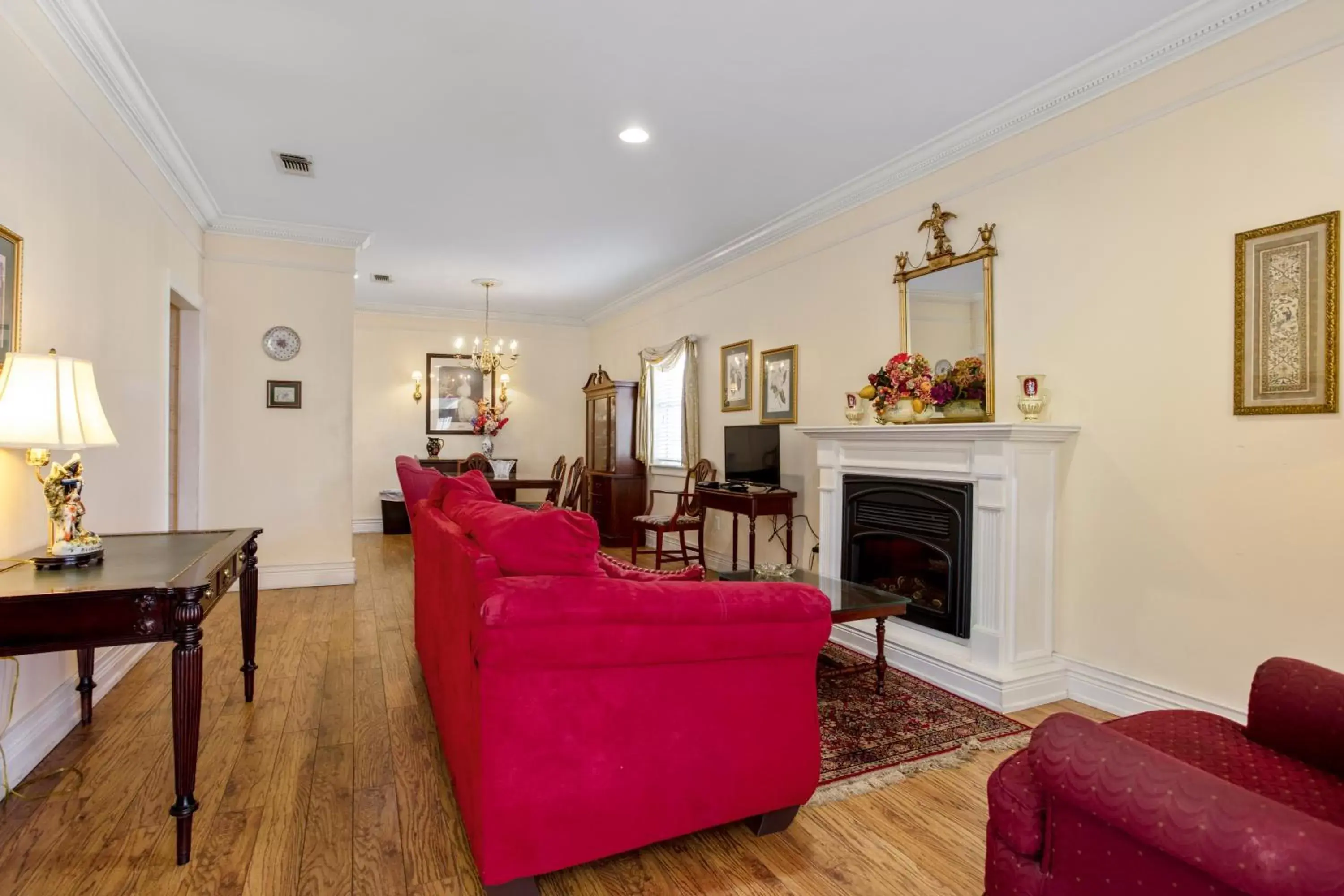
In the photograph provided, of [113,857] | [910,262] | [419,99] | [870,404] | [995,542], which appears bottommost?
[113,857]

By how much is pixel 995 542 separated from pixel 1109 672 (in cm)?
72

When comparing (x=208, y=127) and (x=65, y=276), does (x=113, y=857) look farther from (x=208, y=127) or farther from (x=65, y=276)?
(x=208, y=127)

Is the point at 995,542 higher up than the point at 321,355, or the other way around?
the point at 321,355

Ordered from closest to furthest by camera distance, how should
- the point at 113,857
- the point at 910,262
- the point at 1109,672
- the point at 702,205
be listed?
the point at 113,857 → the point at 1109,672 → the point at 910,262 → the point at 702,205

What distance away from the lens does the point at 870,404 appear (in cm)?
436

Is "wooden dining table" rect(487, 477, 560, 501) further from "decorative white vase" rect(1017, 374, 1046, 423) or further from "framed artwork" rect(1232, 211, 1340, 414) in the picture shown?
"framed artwork" rect(1232, 211, 1340, 414)

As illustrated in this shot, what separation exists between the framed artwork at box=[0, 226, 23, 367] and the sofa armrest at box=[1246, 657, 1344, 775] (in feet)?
11.8

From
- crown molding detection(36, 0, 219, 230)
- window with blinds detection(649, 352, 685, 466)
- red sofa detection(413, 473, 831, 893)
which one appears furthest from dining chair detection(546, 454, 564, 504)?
red sofa detection(413, 473, 831, 893)

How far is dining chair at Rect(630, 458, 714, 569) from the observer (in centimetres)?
590

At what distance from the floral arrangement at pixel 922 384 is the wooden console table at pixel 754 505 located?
4.12 feet

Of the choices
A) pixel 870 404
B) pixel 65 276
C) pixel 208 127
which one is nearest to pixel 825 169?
pixel 870 404

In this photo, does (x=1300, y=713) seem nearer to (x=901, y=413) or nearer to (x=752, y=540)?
(x=901, y=413)

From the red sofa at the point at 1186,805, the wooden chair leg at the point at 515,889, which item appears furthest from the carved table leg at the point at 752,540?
the red sofa at the point at 1186,805

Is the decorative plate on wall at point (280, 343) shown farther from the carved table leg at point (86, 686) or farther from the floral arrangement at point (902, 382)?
the floral arrangement at point (902, 382)
